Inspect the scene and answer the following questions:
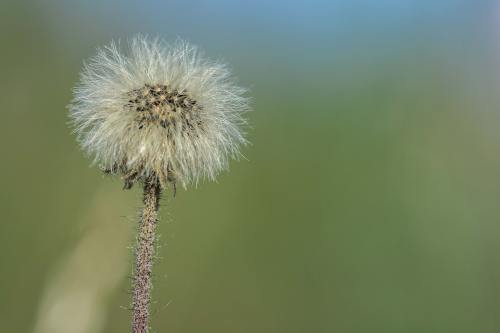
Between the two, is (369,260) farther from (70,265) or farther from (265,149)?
(70,265)

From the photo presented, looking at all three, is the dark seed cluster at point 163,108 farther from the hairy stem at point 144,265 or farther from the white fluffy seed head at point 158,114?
the hairy stem at point 144,265

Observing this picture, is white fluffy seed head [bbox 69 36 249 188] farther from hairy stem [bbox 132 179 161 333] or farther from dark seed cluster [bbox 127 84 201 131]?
hairy stem [bbox 132 179 161 333]

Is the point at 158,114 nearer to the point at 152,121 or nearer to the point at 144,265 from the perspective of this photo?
the point at 152,121

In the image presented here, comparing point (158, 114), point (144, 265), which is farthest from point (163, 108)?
point (144, 265)

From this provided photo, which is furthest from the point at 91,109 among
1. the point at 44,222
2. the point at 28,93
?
the point at 28,93

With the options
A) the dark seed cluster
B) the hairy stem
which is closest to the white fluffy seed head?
the dark seed cluster
